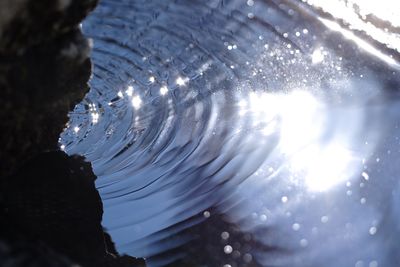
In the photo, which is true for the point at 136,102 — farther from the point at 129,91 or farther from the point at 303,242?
the point at 303,242

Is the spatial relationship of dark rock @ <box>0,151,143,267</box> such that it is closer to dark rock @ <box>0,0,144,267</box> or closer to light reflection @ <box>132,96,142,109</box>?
dark rock @ <box>0,0,144,267</box>

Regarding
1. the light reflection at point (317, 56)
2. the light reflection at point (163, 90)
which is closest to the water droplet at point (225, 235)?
the light reflection at point (163, 90)

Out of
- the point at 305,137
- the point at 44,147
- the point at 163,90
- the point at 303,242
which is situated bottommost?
the point at 44,147

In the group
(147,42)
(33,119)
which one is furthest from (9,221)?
(147,42)

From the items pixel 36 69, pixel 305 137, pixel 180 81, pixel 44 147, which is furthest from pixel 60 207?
pixel 305 137

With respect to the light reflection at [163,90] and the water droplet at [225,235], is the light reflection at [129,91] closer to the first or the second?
the light reflection at [163,90]

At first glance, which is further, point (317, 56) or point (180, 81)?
point (317, 56)

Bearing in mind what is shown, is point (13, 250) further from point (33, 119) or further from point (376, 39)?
point (376, 39)

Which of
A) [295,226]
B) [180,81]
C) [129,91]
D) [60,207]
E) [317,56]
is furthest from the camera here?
[317,56]
